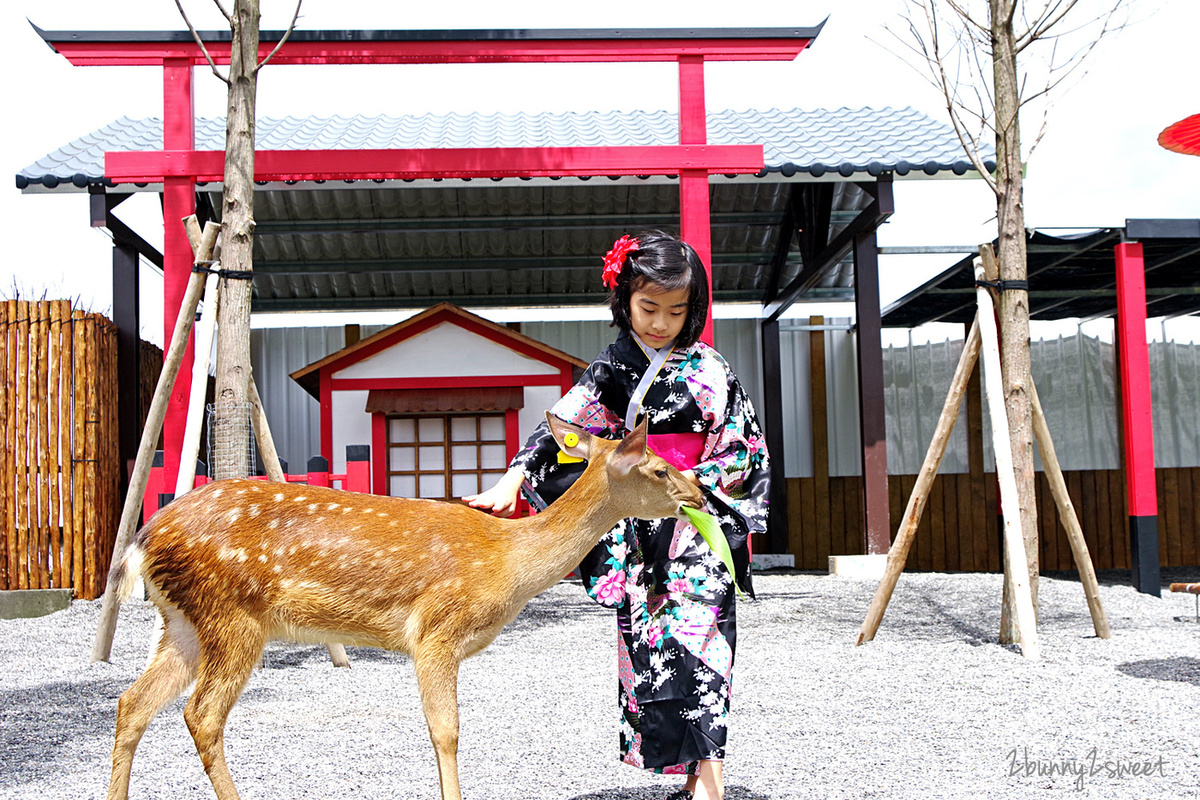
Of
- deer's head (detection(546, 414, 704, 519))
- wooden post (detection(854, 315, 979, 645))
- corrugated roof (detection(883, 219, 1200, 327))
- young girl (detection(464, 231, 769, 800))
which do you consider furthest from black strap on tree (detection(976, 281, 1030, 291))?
deer's head (detection(546, 414, 704, 519))

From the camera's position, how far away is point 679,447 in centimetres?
288

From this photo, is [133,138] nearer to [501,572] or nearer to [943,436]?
[943,436]

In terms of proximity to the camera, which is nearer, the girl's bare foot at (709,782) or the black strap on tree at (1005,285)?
the girl's bare foot at (709,782)

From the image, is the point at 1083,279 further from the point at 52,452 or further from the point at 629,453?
the point at 52,452

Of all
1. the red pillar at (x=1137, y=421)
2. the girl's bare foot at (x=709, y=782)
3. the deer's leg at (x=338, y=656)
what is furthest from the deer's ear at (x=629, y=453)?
the red pillar at (x=1137, y=421)

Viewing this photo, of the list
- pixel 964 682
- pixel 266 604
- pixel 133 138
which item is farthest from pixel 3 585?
pixel 964 682

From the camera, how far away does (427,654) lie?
7.43 ft

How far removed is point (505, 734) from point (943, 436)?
331 centimetres

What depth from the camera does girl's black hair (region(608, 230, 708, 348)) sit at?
278 centimetres

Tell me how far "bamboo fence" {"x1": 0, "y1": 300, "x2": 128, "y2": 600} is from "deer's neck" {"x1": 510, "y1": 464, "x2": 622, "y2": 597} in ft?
22.5

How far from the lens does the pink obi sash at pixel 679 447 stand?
9.39ft

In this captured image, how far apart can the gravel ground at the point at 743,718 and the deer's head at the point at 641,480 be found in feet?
4.00

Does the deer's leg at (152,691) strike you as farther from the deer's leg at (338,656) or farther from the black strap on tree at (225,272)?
the black strap on tree at (225,272)

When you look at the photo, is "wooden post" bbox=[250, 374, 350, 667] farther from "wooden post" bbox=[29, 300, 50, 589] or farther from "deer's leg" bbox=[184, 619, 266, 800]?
"wooden post" bbox=[29, 300, 50, 589]
